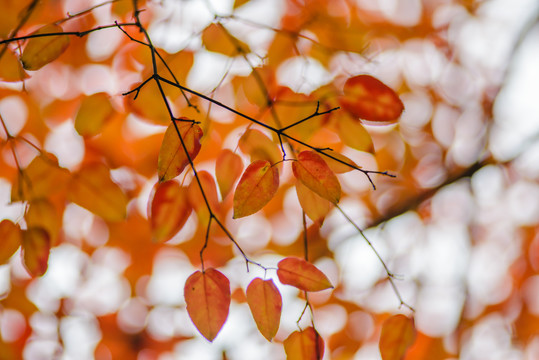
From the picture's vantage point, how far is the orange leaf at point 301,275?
1099mm

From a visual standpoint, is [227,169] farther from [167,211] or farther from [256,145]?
[167,211]

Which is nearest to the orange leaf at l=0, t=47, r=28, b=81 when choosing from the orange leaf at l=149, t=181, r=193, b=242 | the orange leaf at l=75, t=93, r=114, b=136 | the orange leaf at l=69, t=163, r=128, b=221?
the orange leaf at l=75, t=93, r=114, b=136

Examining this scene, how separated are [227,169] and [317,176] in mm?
394

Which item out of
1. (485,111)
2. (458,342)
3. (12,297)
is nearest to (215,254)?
(12,297)

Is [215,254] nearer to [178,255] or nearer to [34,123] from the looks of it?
[178,255]

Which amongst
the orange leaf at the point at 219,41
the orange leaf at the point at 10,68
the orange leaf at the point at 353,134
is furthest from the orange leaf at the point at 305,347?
the orange leaf at the point at 10,68

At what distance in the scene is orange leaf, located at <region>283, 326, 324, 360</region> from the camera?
1204 mm

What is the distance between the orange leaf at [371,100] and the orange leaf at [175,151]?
0.52 m

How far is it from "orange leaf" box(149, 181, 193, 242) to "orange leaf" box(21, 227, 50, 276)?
37 cm

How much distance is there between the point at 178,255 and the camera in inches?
128

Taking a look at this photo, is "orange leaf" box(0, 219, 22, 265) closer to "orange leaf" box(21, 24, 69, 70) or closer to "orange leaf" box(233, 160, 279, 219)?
"orange leaf" box(21, 24, 69, 70)

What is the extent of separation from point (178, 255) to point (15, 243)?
2.03m

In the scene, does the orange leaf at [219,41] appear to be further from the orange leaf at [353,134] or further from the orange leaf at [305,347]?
the orange leaf at [305,347]

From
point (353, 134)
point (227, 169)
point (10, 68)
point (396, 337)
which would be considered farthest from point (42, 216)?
point (396, 337)
